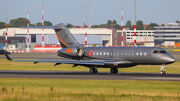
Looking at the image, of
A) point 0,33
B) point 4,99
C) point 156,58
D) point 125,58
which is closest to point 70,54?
point 125,58

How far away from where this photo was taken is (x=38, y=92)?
2081cm

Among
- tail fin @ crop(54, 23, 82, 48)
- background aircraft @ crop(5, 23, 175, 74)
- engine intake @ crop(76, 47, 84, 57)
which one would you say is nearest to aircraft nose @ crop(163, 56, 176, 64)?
background aircraft @ crop(5, 23, 175, 74)

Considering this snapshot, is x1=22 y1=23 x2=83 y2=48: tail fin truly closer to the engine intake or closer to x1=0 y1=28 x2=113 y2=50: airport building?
the engine intake

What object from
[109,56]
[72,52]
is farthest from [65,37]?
[109,56]

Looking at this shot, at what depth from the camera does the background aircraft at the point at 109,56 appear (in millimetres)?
35494

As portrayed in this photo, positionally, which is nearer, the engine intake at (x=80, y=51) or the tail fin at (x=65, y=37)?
the engine intake at (x=80, y=51)

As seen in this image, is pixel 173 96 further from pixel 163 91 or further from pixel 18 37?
pixel 18 37

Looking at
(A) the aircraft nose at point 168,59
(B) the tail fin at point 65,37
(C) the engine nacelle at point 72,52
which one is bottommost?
(A) the aircraft nose at point 168,59

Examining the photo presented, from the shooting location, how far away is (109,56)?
38.1 metres

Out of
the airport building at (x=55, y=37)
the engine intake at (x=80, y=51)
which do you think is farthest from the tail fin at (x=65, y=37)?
the airport building at (x=55, y=37)

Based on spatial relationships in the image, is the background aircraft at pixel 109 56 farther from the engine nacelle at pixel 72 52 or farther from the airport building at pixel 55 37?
the airport building at pixel 55 37

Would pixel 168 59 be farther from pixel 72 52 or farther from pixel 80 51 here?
pixel 72 52

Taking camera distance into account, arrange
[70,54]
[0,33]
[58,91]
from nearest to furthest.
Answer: [58,91] → [70,54] → [0,33]

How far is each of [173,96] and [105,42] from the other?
509 ft
